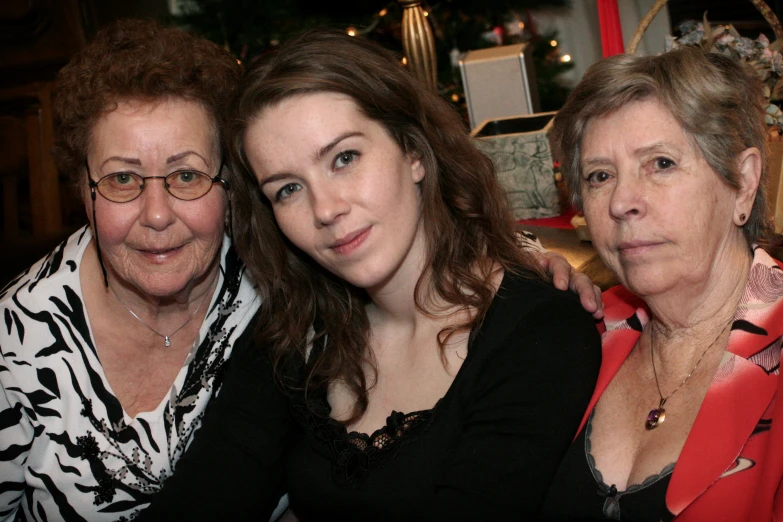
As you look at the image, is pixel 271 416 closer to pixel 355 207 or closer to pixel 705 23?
pixel 355 207

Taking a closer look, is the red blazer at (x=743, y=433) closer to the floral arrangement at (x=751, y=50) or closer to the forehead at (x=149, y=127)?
the floral arrangement at (x=751, y=50)

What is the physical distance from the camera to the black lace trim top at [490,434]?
56.4 inches

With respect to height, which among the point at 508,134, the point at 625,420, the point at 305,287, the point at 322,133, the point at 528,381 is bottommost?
the point at 625,420

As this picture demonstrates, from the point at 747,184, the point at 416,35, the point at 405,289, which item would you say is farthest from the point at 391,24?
the point at 747,184

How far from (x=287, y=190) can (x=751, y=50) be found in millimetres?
A: 1142

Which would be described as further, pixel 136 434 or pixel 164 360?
pixel 164 360

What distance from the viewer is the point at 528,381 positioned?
147 cm

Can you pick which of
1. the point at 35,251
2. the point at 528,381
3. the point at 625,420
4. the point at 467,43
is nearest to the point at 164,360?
the point at 528,381

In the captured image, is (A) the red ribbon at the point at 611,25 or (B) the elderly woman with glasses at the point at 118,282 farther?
(A) the red ribbon at the point at 611,25

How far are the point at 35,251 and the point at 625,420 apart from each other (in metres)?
2.47

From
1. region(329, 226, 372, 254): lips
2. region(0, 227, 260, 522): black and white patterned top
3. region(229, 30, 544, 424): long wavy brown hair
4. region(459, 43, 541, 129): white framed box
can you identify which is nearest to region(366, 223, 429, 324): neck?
region(229, 30, 544, 424): long wavy brown hair

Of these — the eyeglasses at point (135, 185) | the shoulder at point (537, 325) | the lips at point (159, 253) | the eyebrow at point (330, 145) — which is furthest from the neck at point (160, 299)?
the shoulder at point (537, 325)

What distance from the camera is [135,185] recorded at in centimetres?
176

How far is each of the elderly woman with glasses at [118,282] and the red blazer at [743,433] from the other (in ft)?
3.56
